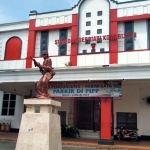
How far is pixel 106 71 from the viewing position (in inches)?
441

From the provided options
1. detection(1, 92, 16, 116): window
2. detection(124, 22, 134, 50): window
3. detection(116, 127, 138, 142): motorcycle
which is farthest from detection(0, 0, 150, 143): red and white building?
detection(116, 127, 138, 142): motorcycle

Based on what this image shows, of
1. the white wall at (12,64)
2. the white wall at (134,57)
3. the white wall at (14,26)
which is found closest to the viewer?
the white wall at (134,57)

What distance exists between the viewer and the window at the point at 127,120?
14.1 m

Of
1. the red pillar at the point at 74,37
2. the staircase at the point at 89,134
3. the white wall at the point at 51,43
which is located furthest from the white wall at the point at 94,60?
the staircase at the point at 89,134

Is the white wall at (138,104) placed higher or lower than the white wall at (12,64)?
lower

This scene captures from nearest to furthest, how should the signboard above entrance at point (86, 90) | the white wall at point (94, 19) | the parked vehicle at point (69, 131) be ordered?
the signboard above entrance at point (86, 90) → the parked vehicle at point (69, 131) → the white wall at point (94, 19)

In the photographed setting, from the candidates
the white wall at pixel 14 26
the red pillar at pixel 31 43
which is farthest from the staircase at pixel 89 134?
the white wall at pixel 14 26

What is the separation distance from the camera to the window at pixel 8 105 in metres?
17.2

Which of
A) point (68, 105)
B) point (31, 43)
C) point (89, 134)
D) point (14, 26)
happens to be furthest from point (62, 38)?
point (89, 134)

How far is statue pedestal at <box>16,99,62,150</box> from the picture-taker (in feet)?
20.3

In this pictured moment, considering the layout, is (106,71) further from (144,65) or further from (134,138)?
(134,138)

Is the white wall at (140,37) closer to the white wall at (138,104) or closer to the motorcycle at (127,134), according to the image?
the white wall at (138,104)

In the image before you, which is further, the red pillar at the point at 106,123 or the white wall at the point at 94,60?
the white wall at the point at 94,60

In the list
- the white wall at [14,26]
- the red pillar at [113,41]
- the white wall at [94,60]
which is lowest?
the white wall at [94,60]
